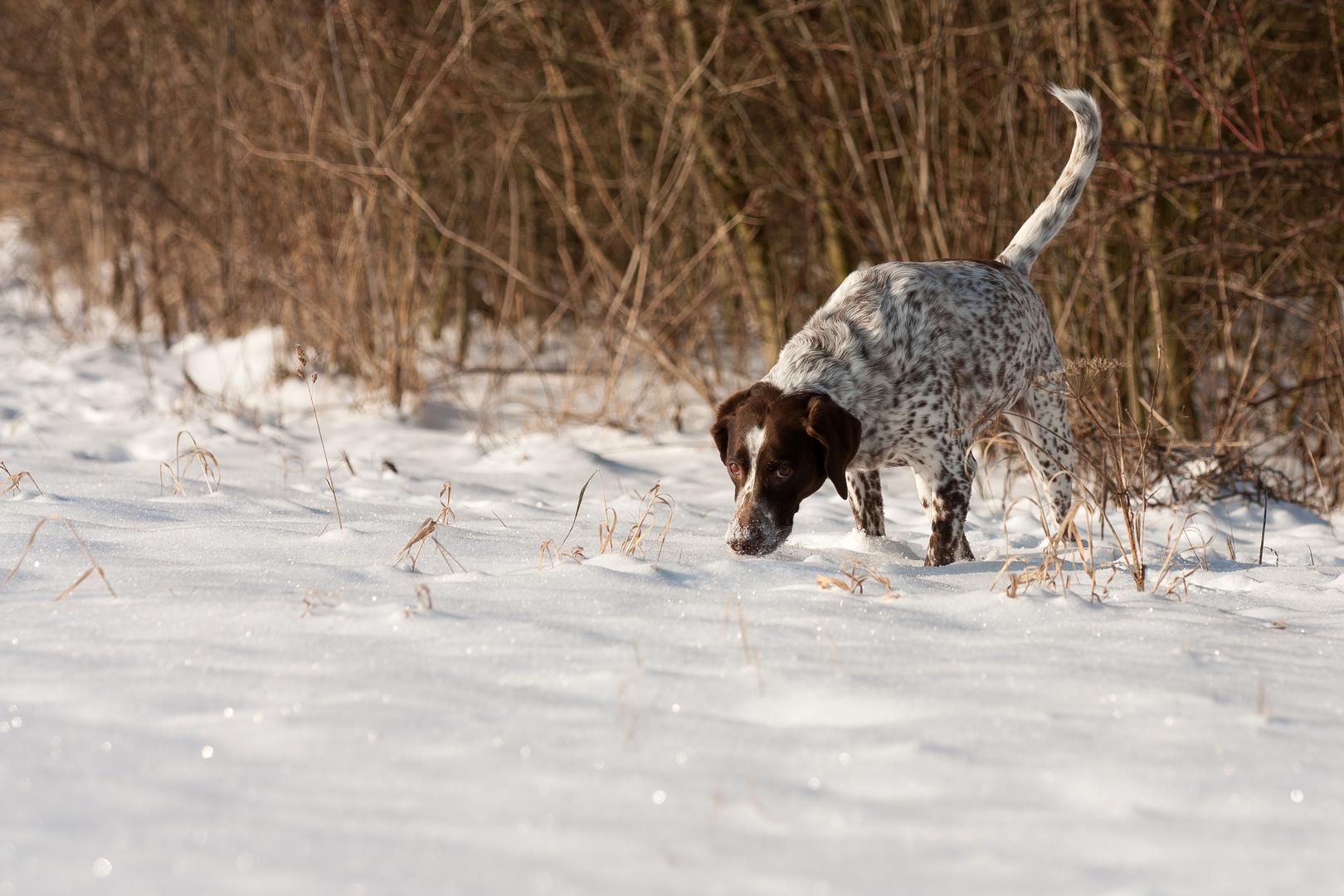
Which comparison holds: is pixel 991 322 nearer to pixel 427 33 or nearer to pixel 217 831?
pixel 217 831

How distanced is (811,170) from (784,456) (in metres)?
3.60

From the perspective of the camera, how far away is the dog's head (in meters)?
3.22

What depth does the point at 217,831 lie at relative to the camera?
53.4 inches

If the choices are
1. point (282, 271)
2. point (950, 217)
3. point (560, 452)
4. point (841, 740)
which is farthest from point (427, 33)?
point (841, 740)

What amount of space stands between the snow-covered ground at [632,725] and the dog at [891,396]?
0.32m

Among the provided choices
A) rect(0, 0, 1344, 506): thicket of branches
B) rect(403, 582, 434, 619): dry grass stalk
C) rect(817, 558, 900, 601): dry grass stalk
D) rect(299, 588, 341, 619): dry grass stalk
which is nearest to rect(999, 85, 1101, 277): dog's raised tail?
rect(0, 0, 1344, 506): thicket of branches

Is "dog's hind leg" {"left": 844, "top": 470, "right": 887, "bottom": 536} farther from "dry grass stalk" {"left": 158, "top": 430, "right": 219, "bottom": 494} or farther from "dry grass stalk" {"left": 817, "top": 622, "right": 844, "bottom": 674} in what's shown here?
"dry grass stalk" {"left": 158, "top": 430, "right": 219, "bottom": 494}

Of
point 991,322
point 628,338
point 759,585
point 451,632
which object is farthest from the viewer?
point 628,338

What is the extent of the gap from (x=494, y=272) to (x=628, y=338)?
2567 millimetres

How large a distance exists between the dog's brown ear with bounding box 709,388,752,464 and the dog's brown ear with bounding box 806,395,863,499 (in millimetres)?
271

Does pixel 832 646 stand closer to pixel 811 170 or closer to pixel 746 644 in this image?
pixel 746 644

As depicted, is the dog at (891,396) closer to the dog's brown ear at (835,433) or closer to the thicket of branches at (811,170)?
the dog's brown ear at (835,433)

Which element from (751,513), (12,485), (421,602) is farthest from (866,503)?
(12,485)

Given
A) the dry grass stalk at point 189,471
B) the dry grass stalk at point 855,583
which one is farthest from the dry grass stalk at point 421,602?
the dry grass stalk at point 189,471
